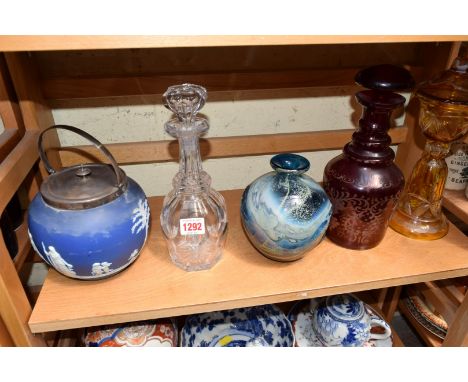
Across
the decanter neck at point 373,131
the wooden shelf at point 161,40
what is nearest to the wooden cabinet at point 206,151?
the wooden shelf at point 161,40

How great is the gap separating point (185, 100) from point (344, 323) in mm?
598

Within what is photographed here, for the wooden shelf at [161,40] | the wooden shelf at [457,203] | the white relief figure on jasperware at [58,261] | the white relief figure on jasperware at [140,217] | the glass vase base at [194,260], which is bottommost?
the glass vase base at [194,260]

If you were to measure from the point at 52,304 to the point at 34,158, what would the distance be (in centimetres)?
26

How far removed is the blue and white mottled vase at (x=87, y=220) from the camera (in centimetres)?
57

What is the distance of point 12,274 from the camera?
23.4 inches

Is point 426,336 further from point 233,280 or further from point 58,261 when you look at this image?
point 58,261

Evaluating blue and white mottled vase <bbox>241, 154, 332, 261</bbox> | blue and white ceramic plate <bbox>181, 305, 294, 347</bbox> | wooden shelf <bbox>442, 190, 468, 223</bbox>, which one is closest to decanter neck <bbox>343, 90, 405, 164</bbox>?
blue and white mottled vase <bbox>241, 154, 332, 261</bbox>

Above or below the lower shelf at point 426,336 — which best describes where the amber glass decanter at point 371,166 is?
above

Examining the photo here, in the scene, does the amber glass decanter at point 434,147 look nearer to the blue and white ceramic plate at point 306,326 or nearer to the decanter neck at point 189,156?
the blue and white ceramic plate at point 306,326

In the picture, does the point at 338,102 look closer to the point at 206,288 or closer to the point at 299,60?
the point at 299,60

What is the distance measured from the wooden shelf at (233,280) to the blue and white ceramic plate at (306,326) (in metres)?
0.26

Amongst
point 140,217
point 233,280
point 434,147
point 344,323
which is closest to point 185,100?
point 140,217

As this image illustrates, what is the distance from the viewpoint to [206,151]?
87cm

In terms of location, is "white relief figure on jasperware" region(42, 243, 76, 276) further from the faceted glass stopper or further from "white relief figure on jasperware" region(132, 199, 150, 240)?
the faceted glass stopper
